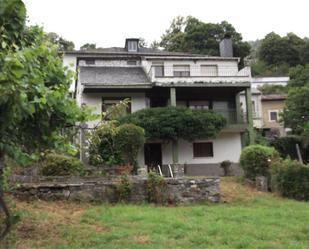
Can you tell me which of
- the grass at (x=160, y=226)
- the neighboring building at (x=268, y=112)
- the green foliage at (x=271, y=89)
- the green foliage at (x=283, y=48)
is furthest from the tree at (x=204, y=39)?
the grass at (x=160, y=226)

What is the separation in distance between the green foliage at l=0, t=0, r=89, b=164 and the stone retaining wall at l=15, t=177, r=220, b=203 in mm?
5498

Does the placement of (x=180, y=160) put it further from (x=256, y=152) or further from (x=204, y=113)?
(x=256, y=152)

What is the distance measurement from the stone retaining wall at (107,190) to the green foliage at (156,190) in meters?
0.11

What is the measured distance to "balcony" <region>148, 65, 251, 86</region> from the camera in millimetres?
25109

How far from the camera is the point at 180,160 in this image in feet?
83.1

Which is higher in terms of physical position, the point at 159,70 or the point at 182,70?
the point at 182,70

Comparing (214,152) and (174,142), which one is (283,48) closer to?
(214,152)

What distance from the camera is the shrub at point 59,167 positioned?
49.3 feet

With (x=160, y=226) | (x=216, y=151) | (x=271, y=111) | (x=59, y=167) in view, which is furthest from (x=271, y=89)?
(x=160, y=226)

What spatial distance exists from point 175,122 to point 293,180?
31.6 feet

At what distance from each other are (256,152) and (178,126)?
6870mm

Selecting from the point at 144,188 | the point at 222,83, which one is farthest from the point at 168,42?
the point at 144,188

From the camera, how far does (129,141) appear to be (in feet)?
62.2

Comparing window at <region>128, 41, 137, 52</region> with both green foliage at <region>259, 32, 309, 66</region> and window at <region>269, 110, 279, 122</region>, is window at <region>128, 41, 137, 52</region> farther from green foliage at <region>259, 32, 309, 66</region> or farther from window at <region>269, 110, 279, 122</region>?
green foliage at <region>259, 32, 309, 66</region>
